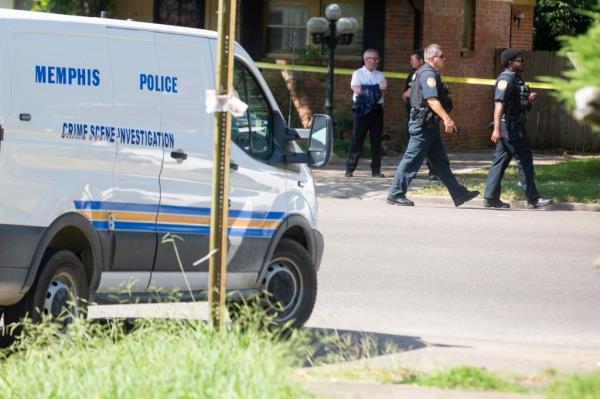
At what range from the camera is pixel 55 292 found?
326 inches

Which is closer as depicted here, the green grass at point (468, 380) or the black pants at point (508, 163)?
the green grass at point (468, 380)

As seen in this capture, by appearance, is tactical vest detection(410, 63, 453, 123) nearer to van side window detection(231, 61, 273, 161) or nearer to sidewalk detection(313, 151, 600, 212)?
sidewalk detection(313, 151, 600, 212)

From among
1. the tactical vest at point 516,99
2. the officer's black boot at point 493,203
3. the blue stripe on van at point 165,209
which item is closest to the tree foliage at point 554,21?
the officer's black boot at point 493,203

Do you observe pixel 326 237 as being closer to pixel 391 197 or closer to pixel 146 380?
pixel 391 197

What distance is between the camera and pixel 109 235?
8609mm

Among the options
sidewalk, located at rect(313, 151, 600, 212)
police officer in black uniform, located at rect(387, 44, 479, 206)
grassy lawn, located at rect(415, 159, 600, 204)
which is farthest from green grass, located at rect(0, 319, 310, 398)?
grassy lawn, located at rect(415, 159, 600, 204)

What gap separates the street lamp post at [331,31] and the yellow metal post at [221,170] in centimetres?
1759

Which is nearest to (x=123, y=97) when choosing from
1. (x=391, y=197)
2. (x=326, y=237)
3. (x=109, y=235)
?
(x=109, y=235)

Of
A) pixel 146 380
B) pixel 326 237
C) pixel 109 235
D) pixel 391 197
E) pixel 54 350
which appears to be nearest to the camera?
pixel 146 380

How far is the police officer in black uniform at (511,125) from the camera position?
1794cm

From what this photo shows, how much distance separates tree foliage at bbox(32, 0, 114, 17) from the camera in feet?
93.5

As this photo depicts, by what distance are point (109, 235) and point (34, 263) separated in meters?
0.72

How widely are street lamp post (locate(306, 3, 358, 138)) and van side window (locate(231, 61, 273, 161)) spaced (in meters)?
15.2

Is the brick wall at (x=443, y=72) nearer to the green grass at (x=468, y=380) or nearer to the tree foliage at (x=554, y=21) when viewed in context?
the tree foliage at (x=554, y=21)
